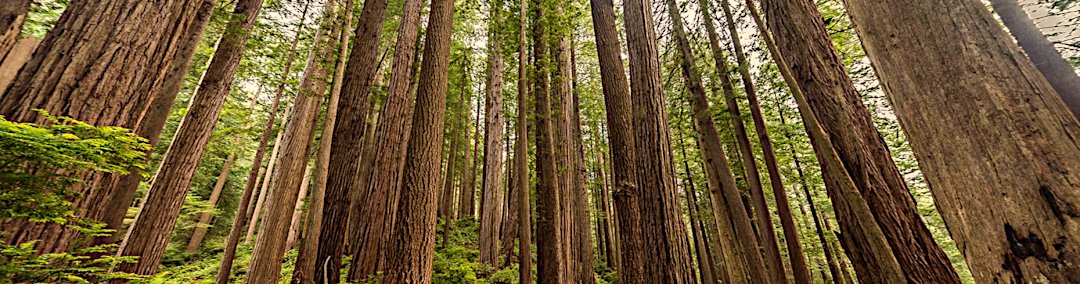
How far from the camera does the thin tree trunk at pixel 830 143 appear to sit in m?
1.84

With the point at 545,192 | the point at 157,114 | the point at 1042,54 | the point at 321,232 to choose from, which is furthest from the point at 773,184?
the point at 157,114

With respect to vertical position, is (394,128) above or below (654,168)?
above

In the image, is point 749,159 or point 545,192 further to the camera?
point 749,159

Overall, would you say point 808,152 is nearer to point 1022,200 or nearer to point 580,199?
point 580,199

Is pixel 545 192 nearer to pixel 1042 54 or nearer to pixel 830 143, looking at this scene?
pixel 830 143

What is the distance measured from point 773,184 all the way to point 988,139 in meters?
4.56

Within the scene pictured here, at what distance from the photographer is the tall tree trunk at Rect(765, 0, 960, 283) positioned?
95.4 inches

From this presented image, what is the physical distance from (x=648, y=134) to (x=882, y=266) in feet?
6.22

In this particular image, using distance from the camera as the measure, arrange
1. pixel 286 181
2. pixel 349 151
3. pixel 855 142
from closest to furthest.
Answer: pixel 855 142 → pixel 286 181 → pixel 349 151

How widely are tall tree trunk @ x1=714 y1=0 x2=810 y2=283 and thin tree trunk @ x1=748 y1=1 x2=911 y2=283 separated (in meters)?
1.99

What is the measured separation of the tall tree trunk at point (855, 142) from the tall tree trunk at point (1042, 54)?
55.4 inches

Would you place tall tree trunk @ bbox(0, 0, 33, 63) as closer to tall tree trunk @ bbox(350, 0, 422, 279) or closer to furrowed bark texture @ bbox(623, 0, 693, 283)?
tall tree trunk @ bbox(350, 0, 422, 279)

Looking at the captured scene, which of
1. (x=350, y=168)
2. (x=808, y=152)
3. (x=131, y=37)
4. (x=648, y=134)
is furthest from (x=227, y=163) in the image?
(x=808, y=152)

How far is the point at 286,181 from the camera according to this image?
425 cm
